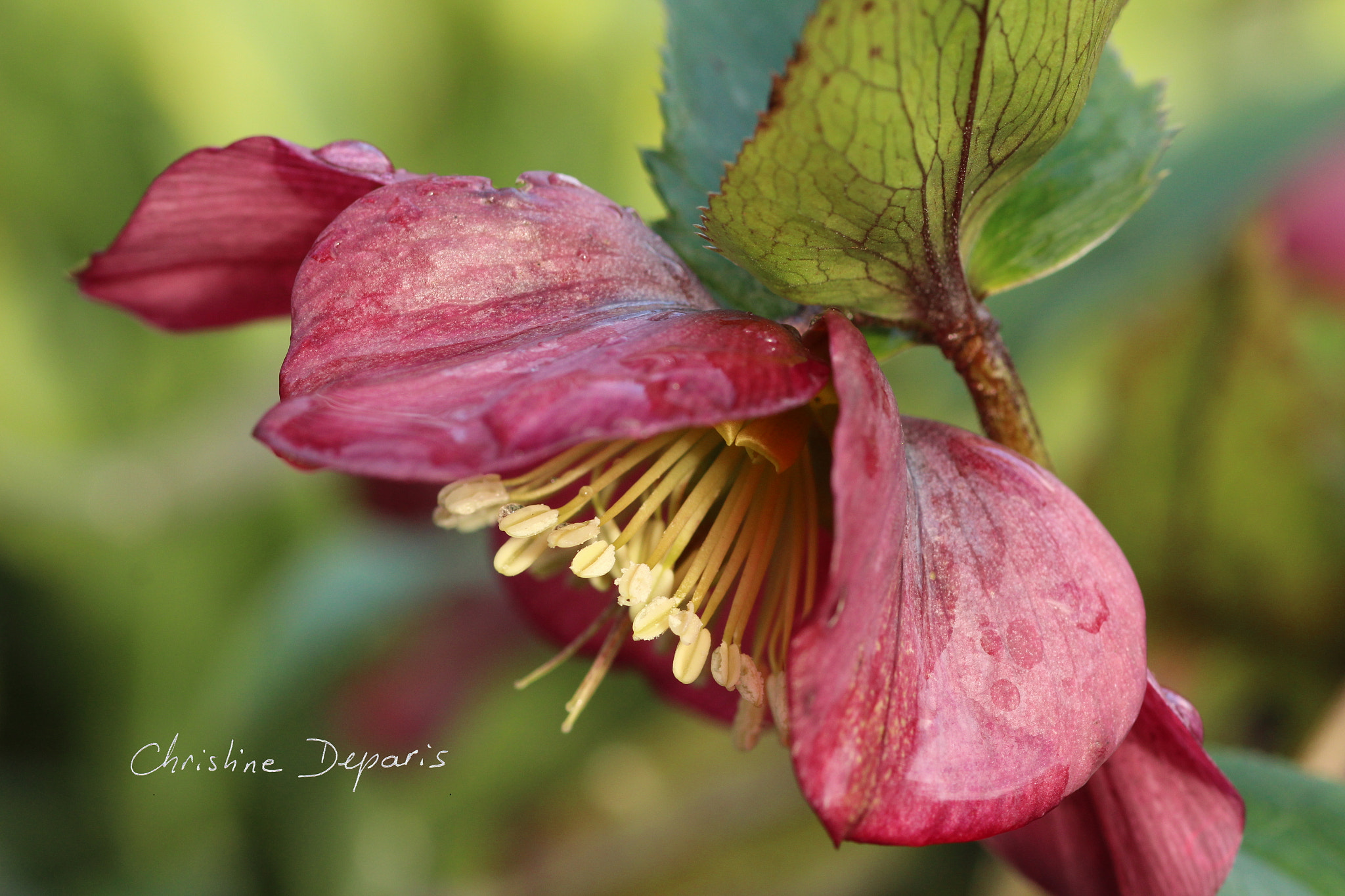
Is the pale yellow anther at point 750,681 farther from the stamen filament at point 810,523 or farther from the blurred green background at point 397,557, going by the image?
the blurred green background at point 397,557

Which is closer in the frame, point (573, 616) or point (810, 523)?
point (810, 523)

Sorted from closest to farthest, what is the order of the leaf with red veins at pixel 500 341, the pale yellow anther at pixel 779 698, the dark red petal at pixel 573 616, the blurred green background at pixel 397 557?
1. the leaf with red veins at pixel 500 341
2. the pale yellow anther at pixel 779 698
3. the dark red petal at pixel 573 616
4. the blurred green background at pixel 397 557

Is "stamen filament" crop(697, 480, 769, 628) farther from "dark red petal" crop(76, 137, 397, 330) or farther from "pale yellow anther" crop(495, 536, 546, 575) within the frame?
"dark red petal" crop(76, 137, 397, 330)

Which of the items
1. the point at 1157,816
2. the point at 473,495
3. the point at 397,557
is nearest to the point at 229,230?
the point at 473,495

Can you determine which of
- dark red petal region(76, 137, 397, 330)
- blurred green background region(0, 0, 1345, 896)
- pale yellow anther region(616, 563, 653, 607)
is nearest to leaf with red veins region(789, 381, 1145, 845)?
pale yellow anther region(616, 563, 653, 607)

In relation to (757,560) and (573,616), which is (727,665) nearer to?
(757,560)

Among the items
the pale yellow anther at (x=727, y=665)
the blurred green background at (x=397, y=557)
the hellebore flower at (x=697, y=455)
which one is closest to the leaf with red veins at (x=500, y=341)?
the hellebore flower at (x=697, y=455)
